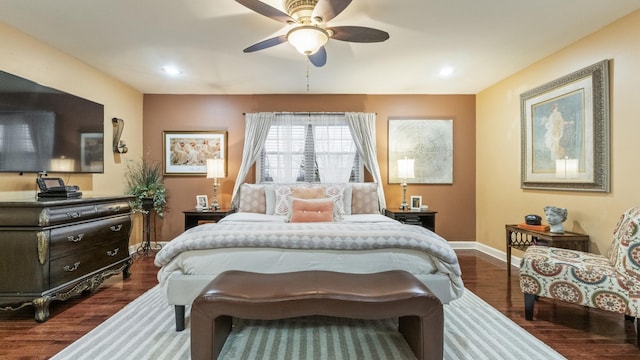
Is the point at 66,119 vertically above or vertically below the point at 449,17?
below

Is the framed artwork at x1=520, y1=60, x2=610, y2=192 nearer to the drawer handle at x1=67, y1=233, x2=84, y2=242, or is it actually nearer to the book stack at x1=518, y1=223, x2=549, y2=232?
the book stack at x1=518, y1=223, x2=549, y2=232

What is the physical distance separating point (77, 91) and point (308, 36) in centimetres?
313

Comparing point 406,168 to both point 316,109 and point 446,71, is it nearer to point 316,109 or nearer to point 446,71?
point 446,71

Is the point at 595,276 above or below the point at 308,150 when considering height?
below

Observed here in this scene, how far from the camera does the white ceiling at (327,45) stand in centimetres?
246

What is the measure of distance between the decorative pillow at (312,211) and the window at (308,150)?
1.41 meters

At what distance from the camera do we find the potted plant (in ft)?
14.4

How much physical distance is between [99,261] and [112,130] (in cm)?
209

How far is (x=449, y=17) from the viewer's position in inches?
102

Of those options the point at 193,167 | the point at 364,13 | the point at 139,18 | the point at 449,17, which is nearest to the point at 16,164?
the point at 139,18

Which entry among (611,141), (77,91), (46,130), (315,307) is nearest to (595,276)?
(611,141)

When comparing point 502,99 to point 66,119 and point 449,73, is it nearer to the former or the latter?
point 449,73

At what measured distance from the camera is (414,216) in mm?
4312

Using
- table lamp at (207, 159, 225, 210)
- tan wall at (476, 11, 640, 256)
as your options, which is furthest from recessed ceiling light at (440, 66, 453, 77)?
table lamp at (207, 159, 225, 210)
